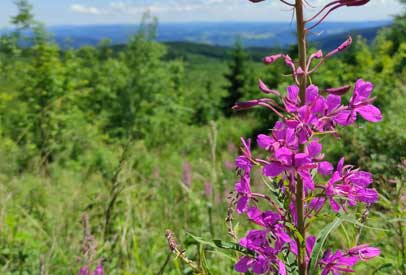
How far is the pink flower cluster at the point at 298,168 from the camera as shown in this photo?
118 centimetres

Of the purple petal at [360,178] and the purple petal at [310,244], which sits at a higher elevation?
the purple petal at [360,178]

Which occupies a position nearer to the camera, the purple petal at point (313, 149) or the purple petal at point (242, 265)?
the purple petal at point (313, 149)

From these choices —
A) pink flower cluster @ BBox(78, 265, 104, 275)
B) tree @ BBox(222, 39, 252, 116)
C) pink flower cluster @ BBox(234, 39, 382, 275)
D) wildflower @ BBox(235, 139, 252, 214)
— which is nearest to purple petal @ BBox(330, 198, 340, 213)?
pink flower cluster @ BBox(234, 39, 382, 275)

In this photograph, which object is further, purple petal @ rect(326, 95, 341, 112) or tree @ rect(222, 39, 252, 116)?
tree @ rect(222, 39, 252, 116)

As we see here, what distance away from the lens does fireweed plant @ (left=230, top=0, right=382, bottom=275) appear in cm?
119

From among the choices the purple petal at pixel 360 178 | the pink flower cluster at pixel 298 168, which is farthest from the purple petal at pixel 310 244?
the purple petal at pixel 360 178

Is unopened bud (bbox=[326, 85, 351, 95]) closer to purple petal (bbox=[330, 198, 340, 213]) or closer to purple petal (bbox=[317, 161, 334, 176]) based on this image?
purple petal (bbox=[317, 161, 334, 176])

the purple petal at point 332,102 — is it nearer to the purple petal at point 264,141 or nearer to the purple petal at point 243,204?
the purple petal at point 264,141

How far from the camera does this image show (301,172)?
118 cm

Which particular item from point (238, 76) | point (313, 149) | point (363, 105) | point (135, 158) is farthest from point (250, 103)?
point (238, 76)

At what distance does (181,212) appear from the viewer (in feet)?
15.3

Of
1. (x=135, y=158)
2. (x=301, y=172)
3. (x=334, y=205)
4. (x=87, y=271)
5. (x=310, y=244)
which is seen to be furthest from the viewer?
(x=135, y=158)

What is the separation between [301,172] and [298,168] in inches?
0.5

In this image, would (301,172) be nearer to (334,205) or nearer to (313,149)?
(313,149)
